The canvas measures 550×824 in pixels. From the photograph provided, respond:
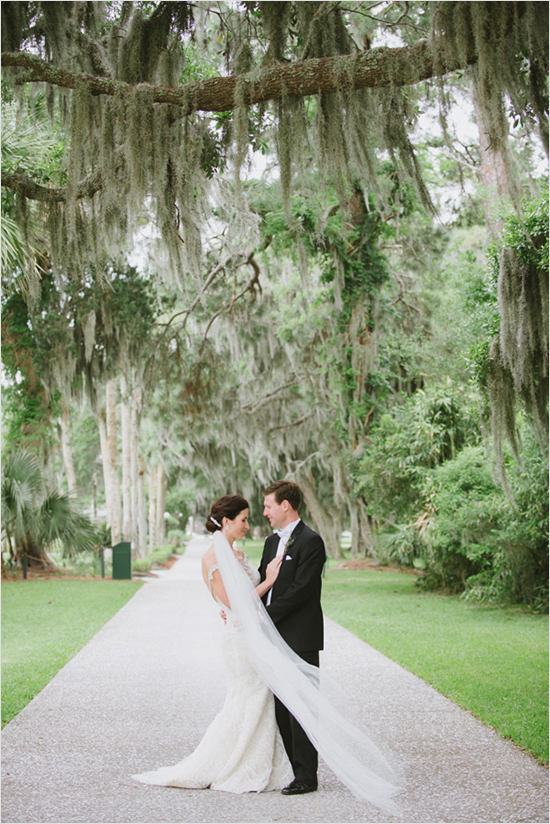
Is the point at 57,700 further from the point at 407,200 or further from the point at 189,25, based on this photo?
the point at 407,200

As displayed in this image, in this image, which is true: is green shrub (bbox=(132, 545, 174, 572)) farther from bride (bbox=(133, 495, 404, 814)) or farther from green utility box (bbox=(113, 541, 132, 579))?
bride (bbox=(133, 495, 404, 814))

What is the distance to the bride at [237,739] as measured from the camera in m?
4.34

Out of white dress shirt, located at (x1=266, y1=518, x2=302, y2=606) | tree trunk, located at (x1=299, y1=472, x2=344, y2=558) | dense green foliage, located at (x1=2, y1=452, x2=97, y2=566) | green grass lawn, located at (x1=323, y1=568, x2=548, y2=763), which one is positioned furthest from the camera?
tree trunk, located at (x1=299, y1=472, x2=344, y2=558)

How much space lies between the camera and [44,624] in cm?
1128

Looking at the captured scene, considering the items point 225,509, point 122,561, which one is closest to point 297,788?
point 225,509

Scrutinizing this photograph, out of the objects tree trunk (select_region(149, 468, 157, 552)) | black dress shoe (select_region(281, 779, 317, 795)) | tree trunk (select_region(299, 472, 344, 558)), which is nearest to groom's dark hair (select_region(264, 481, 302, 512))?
black dress shoe (select_region(281, 779, 317, 795))

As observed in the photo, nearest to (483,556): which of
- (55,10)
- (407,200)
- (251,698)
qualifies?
(407,200)

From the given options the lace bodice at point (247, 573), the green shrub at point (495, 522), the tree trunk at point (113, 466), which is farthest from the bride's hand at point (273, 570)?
the tree trunk at point (113, 466)

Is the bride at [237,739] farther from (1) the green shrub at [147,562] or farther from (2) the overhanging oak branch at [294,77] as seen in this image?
(1) the green shrub at [147,562]

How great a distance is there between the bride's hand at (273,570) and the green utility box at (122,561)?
1539 centimetres

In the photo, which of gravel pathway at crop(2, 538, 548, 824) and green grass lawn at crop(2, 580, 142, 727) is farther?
green grass lawn at crop(2, 580, 142, 727)

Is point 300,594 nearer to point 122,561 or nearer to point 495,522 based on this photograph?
Result: point 495,522

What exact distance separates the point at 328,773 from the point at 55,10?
A: 17.2 ft

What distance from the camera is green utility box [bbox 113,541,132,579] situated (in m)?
19.4
